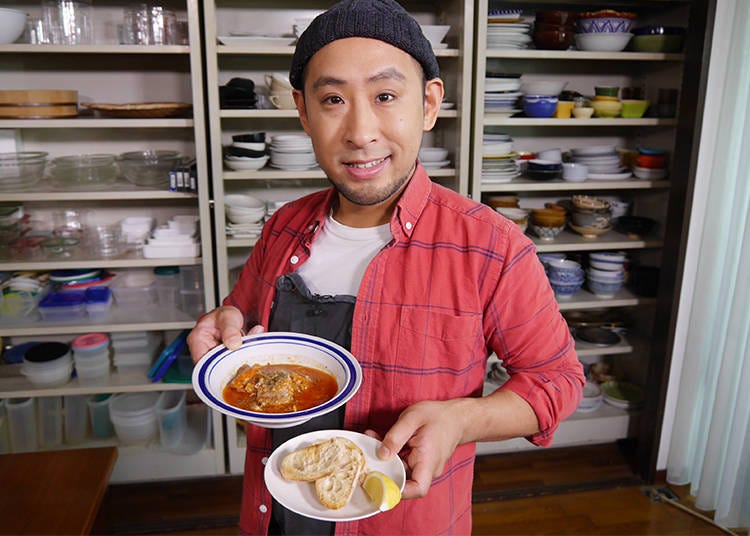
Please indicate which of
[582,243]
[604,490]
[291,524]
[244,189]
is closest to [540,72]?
[582,243]

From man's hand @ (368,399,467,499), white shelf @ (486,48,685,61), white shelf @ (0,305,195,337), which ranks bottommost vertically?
white shelf @ (0,305,195,337)

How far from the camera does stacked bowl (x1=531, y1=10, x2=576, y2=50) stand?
263 centimetres

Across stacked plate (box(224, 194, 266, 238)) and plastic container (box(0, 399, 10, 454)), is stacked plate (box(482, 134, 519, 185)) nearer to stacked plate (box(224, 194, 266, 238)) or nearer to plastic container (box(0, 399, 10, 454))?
stacked plate (box(224, 194, 266, 238))

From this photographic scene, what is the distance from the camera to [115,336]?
2773mm

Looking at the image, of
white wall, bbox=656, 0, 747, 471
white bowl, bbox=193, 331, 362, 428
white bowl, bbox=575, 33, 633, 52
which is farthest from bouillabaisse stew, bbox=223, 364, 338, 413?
white bowl, bbox=575, 33, 633, 52

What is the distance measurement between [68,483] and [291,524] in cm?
103

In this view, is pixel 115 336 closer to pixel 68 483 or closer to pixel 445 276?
pixel 68 483

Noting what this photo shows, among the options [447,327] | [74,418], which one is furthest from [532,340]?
[74,418]

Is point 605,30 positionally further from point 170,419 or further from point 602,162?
point 170,419

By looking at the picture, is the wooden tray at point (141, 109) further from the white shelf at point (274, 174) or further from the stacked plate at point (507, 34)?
the stacked plate at point (507, 34)

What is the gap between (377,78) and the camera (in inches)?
42.4

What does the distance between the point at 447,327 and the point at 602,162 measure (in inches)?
81.0

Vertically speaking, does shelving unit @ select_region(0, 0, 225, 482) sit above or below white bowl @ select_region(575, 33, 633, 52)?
below

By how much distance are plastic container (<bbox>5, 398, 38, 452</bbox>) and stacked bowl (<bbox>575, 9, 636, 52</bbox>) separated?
2.91 metres
